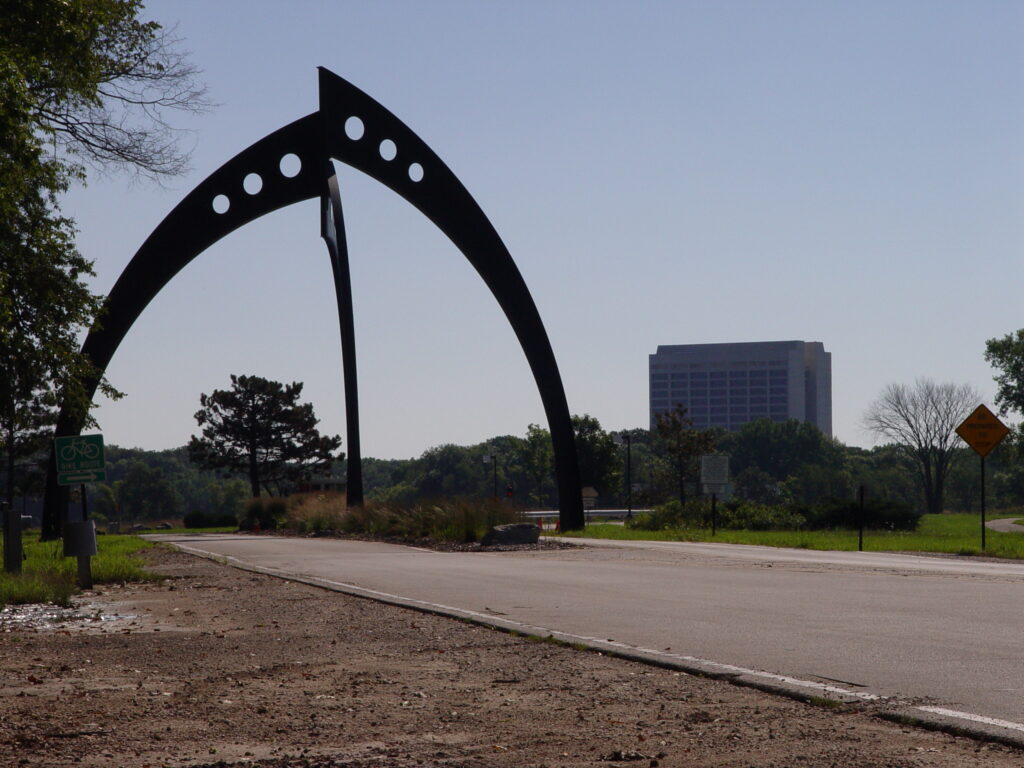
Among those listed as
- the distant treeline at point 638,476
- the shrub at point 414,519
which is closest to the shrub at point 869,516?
the shrub at point 414,519

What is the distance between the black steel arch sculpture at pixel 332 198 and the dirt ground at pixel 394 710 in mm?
31611

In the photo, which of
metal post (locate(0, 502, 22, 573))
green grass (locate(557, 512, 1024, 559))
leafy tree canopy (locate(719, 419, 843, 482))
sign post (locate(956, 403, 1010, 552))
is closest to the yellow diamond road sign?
sign post (locate(956, 403, 1010, 552))

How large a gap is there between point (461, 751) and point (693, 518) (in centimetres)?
3881

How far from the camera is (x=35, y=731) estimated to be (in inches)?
244

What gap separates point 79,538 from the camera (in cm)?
1576

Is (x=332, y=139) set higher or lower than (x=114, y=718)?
higher

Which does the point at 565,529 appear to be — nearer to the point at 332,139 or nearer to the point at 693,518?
the point at 693,518

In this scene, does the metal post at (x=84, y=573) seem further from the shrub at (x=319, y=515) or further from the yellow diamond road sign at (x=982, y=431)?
the shrub at (x=319, y=515)

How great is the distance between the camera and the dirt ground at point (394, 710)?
5566 mm

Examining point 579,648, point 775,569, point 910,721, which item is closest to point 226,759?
point 910,721

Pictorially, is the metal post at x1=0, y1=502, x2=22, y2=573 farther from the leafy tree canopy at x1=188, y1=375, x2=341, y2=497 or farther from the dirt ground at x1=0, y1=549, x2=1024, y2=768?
the leafy tree canopy at x1=188, y1=375, x2=341, y2=497

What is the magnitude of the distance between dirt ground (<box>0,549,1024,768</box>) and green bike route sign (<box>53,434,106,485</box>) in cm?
667

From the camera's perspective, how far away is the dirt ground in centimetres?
557

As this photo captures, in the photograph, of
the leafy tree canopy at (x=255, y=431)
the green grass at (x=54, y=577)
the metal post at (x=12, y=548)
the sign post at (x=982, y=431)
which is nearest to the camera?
the green grass at (x=54, y=577)
